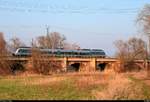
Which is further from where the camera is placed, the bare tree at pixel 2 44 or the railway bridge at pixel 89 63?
the railway bridge at pixel 89 63

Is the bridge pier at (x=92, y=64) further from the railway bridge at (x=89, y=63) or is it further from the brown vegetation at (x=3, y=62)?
the brown vegetation at (x=3, y=62)

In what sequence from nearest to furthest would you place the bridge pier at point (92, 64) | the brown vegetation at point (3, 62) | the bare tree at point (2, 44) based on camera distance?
the brown vegetation at point (3, 62) < the bare tree at point (2, 44) < the bridge pier at point (92, 64)

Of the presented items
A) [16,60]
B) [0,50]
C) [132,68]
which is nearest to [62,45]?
[132,68]

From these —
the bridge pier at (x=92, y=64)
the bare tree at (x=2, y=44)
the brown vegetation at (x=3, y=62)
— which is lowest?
the bridge pier at (x=92, y=64)

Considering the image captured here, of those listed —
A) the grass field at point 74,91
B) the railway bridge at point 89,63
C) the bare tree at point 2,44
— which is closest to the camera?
the grass field at point 74,91

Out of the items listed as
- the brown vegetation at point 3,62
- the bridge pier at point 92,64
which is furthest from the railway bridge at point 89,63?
the brown vegetation at point 3,62

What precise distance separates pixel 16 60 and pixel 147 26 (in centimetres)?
3527

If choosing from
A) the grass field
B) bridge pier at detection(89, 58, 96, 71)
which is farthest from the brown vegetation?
the grass field

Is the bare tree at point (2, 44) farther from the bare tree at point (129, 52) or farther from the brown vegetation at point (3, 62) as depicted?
the bare tree at point (129, 52)

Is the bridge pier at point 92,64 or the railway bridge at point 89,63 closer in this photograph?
the railway bridge at point 89,63

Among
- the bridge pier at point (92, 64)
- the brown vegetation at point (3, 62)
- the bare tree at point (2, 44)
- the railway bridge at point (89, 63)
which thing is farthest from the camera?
the bridge pier at point (92, 64)

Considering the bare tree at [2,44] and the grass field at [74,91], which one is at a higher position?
the bare tree at [2,44]

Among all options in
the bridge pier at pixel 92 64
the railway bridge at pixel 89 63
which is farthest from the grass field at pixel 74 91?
the bridge pier at pixel 92 64

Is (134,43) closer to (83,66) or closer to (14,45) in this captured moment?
(83,66)
